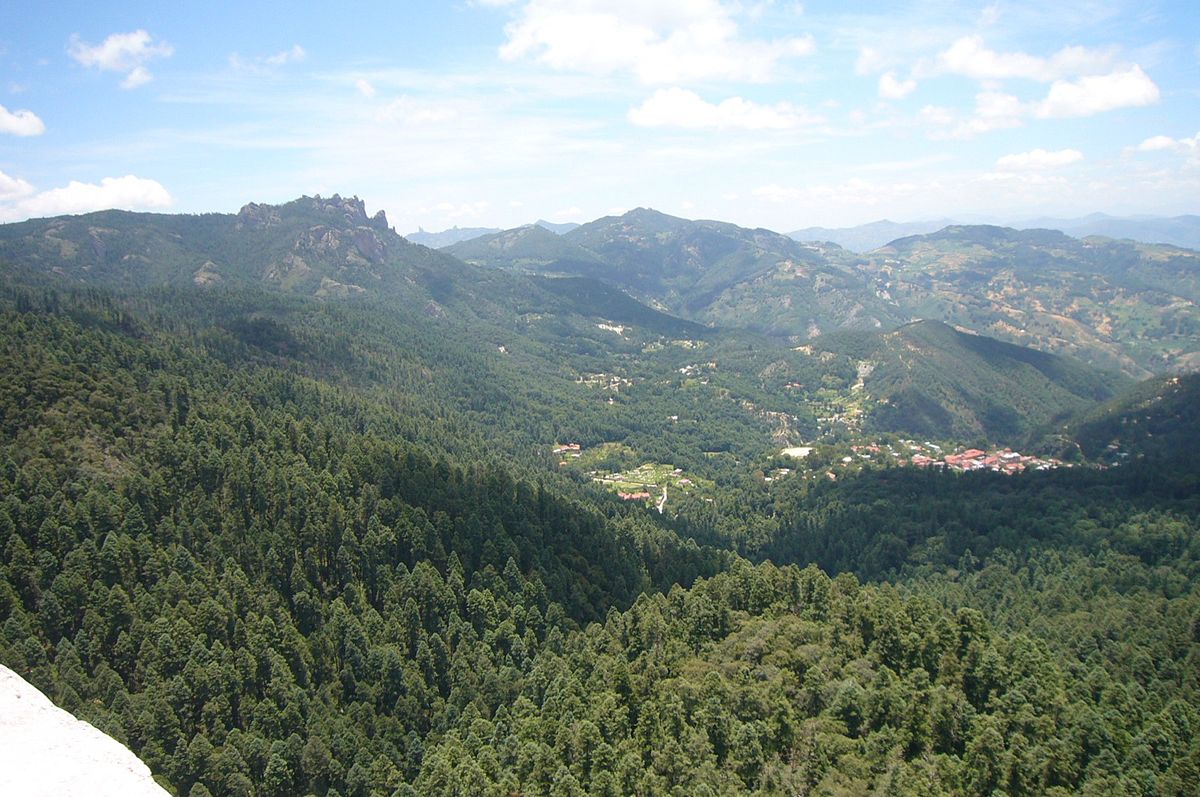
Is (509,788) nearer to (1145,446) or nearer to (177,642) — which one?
(177,642)

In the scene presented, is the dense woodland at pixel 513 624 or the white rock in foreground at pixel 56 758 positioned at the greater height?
the white rock in foreground at pixel 56 758

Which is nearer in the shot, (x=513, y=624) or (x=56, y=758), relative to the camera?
(x=56, y=758)

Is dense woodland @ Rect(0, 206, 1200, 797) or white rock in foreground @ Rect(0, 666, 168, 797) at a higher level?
white rock in foreground @ Rect(0, 666, 168, 797)

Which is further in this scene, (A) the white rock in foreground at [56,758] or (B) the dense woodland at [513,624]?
(B) the dense woodland at [513,624]

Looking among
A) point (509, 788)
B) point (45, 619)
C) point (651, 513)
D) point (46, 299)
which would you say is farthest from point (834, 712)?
point (46, 299)

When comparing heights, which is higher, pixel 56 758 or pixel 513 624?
pixel 56 758
